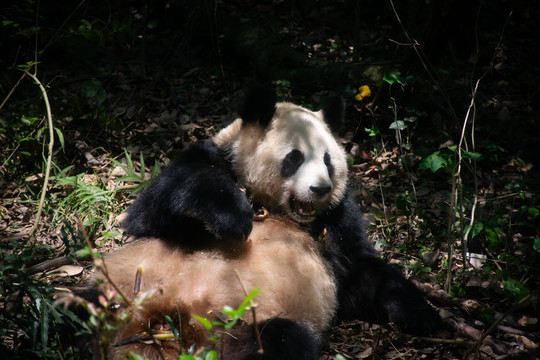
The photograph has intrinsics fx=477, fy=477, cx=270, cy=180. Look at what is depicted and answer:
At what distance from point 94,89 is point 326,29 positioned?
3.89 meters

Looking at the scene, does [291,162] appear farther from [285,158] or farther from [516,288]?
[516,288]

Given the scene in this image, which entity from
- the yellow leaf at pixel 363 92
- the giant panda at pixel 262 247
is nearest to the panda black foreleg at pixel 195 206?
the giant panda at pixel 262 247

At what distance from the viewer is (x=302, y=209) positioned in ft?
11.7

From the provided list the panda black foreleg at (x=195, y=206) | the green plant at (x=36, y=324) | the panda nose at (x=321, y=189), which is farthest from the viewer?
the panda nose at (x=321, y=189)

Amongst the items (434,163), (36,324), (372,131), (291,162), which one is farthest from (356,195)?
(36,324)

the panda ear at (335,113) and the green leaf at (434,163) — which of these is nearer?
the panda ear at (335,113)

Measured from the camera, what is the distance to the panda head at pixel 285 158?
136 inches

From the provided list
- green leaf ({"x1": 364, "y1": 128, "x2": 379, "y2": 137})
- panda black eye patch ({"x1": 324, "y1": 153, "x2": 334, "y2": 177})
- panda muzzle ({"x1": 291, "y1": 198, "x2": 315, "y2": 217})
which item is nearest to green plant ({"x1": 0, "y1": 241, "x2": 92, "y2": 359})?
panda muzzle ({"x1": 291, "y1": 198, "x2": 315, "y2": 217})

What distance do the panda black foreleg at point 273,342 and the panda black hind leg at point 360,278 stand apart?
88cm

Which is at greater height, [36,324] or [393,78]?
[393,78]

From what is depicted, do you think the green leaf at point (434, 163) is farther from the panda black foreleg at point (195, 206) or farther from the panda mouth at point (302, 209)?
the panda black foreleg at point (195, 206)

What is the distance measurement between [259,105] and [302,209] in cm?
85

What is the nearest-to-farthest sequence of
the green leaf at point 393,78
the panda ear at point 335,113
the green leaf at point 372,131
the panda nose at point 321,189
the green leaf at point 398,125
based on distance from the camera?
1. the panda nose at point 321,189
2. the panda ear at point 335,113
3. the green leaf at point 393,78
4. the green leaf at point 398,125
5. the green leaf at point 372,131

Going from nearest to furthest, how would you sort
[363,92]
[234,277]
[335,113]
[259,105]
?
[234,277], [259,105], [335,113], [363,92]
